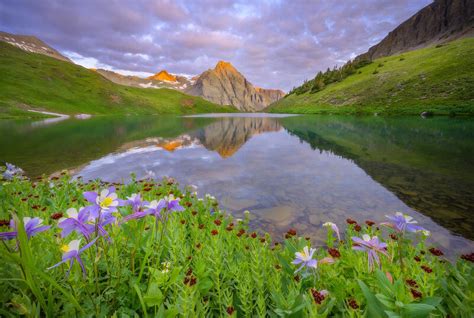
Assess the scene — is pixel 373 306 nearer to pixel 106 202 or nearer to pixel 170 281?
pixel 170 281

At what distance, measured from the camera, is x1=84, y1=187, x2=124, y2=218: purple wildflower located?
1.85 meters

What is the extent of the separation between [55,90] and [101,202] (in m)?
196

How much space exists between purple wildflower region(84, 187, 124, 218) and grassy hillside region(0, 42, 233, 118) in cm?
12366

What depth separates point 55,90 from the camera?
494 ft

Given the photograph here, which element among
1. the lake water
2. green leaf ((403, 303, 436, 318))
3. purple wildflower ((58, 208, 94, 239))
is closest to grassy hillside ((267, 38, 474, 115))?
the lake water

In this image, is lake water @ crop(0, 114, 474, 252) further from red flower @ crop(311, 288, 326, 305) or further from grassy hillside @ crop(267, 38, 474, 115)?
grassy hillside @ crop(267, 38, 474, 115)

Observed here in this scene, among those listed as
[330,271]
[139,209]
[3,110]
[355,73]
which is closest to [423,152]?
[330,271]

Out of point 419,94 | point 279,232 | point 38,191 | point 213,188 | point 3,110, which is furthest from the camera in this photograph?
point 3,110

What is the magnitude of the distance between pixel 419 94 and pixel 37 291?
239ft

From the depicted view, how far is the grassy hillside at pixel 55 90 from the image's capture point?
12031 centimetres

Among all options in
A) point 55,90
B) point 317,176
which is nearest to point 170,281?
point 317,176

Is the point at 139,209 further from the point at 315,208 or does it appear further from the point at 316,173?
the point at 316,173

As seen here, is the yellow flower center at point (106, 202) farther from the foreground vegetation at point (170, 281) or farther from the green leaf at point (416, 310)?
the green leaf at point (416, 310)

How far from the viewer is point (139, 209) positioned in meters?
2.47
